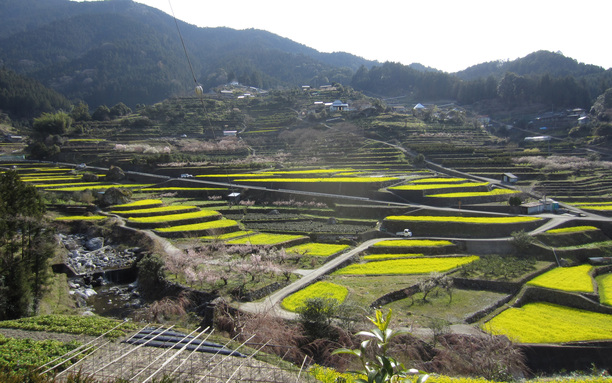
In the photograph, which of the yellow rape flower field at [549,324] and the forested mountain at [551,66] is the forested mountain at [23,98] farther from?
the forested mountain at [551,66]

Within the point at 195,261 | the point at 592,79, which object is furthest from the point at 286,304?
the point at 592,79

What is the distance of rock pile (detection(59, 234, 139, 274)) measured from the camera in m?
25.1

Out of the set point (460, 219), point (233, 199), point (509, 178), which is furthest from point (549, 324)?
point (233, 199)

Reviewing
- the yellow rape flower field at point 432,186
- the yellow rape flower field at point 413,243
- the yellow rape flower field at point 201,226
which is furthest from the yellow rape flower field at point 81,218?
the yellow rape flower field at point 432,186

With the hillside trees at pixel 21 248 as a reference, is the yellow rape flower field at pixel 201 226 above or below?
below

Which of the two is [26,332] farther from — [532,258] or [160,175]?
[160,175]

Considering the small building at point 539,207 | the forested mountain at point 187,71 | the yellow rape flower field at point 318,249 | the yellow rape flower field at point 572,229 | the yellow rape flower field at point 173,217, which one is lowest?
the yellow rape flower field at point 318,249

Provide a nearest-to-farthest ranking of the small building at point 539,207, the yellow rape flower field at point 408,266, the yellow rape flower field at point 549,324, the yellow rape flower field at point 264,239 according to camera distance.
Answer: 1. the yellow rape flower field at point 549,324
2. the yellow rape flower field at point 408,266
3. the yellow rape flower field at point 264,239
4. the small building at point 539,207

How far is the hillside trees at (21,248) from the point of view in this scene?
17328 mm

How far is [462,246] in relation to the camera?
2708 cm

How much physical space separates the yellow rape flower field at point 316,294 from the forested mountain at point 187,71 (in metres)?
81.3

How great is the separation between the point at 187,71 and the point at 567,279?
15061 cm

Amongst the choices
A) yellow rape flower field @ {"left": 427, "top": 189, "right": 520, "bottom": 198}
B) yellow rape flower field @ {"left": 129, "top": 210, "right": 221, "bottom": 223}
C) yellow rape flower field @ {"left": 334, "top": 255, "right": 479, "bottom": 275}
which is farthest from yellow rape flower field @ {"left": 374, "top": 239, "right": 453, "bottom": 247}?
yellow rape flower field @ {"left": 129, "top": 210, "right": 221, "bottom": 223}

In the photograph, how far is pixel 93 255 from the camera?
87.4 ft
